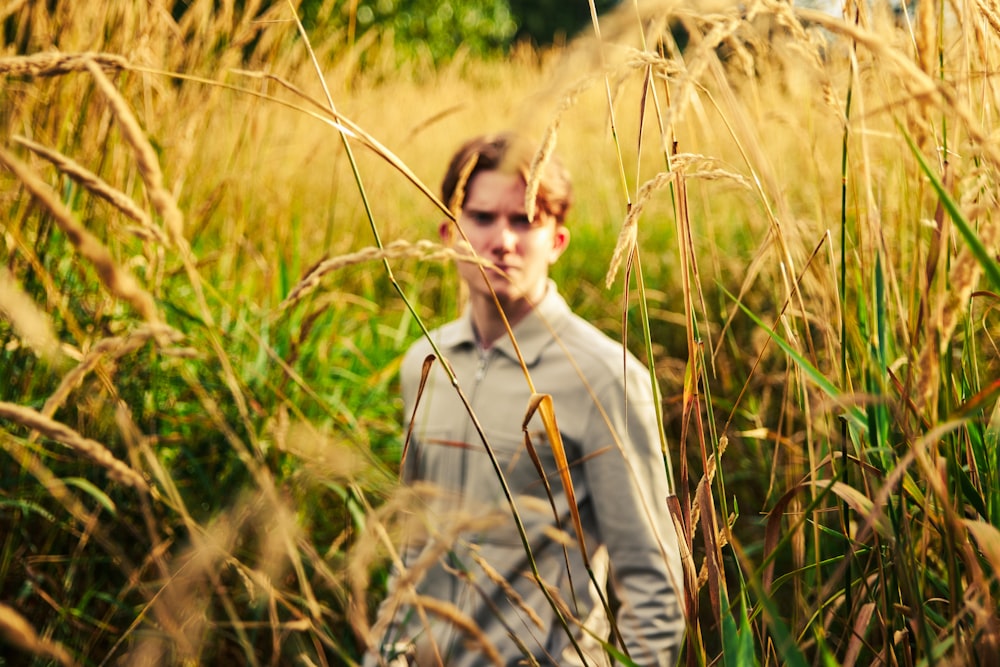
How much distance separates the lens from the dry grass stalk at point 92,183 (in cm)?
57

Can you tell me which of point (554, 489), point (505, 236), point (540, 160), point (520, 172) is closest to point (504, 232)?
point (505, 236)

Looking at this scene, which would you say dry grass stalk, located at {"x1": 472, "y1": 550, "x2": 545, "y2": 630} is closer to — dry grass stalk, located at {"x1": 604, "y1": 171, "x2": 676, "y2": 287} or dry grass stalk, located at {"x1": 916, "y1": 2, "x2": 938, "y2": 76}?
dry grass stalk, located at {"x1": 604, "y1": 171, "x2": 676, "y2": 287}

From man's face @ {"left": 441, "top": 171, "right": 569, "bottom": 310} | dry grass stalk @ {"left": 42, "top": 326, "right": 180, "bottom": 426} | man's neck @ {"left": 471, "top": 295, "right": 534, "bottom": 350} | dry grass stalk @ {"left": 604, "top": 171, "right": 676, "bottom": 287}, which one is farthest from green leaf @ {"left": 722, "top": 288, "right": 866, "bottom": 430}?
man's neck @ {"left": 471, "top": 295, "right": 534, "bottom": 350}

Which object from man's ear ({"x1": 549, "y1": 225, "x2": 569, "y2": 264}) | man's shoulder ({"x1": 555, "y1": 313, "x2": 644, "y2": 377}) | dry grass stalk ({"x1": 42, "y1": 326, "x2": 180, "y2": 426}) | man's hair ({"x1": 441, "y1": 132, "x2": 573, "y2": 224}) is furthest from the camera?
man's ear ({"x1": 549, "y1": 225, "x2": 569, "y2": 264})

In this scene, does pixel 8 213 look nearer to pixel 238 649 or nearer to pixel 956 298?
pixel 238 649

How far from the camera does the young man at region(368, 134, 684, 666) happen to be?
53.0 inches

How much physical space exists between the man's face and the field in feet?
0.41

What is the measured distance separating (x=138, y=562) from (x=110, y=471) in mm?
1054

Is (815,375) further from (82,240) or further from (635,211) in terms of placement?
(82,240)

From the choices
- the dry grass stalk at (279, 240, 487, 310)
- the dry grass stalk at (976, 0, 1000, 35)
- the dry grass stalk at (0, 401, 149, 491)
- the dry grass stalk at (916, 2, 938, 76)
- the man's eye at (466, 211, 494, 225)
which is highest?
the dry grass stalk at (976, 0, 1000, 35)

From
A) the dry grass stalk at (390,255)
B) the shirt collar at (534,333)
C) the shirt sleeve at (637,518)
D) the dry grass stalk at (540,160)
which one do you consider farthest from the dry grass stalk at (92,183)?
the shirt collar at (534,333)

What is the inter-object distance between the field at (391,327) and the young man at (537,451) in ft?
0.41

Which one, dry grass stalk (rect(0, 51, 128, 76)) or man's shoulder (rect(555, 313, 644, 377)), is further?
man's shoulder (rect(555, 313, 644, 377))

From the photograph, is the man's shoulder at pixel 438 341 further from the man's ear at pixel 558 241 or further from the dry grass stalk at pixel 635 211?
the dry grass stalk at pixel 635 211
